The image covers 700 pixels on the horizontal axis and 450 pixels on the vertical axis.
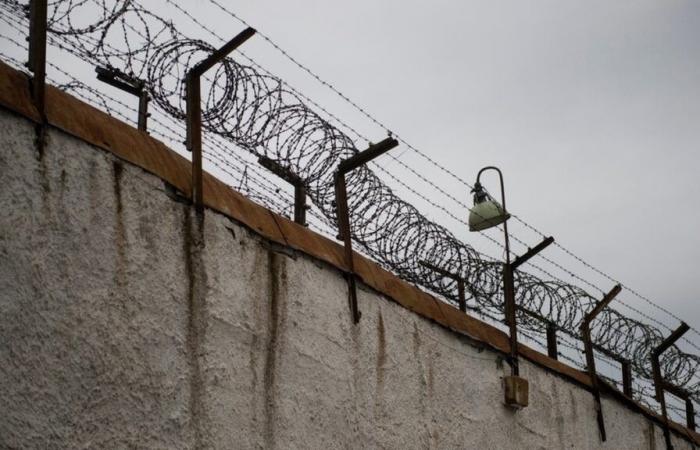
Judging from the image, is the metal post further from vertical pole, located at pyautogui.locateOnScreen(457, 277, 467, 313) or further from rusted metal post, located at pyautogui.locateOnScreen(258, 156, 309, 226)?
vertical pole, located at pyautogui.locateOnScreen(457, 277, 467, 313)

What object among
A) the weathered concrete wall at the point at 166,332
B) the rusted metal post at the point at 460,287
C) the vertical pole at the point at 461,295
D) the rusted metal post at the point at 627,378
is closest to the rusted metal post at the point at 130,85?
the weathered concrete wall at the point at 166,332

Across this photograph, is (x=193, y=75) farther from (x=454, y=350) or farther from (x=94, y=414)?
(x=454, y=350)

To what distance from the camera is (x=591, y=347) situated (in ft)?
26.1

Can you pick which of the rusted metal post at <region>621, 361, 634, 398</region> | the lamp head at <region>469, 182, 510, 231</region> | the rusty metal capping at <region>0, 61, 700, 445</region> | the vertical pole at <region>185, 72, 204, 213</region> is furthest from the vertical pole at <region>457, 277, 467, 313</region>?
the vertical pole at <region>185, 72, 204, 213</region>

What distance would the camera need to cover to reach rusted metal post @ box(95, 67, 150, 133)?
4.39 metres

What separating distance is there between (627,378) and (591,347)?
1005 mm

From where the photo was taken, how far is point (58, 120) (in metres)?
3.47

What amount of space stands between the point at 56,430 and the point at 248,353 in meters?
1.16

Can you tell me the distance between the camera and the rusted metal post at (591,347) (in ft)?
24.9

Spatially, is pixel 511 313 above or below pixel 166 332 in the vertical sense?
above

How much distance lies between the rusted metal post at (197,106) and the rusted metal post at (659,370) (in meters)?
5.94

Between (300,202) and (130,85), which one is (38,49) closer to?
(130,85)

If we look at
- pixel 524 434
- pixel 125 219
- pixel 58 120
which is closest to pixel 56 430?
pixel 125 219

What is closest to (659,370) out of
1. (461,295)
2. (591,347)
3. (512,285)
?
(591,347)
